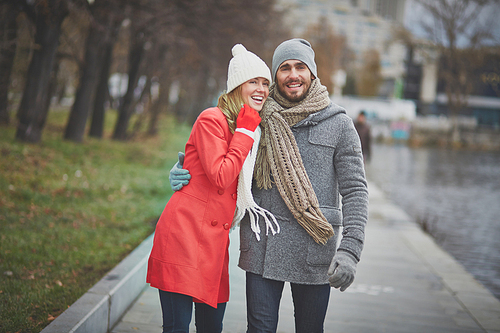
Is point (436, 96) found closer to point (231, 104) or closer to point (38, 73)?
point (38, 73)

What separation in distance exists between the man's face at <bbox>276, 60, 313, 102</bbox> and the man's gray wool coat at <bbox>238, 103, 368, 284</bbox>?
0.14 m

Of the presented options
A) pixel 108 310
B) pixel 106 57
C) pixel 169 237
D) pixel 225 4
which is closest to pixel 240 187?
pixel 169 237

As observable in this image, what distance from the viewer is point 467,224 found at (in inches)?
376

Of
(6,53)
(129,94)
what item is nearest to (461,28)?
(129,94)

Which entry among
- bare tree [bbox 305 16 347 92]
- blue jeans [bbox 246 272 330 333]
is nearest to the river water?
blue jeans [bbox 246 272 330 333]

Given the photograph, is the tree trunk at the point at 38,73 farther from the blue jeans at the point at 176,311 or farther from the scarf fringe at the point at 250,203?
the blue jeans at the point at 176,311

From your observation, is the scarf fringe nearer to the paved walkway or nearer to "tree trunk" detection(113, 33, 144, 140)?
the paved walkway

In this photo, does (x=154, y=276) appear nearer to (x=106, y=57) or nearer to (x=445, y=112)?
(x=106, y=57)

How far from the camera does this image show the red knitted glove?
2.48 m

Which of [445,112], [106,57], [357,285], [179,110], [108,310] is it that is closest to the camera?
[108,310]

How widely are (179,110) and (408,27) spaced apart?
699 inches

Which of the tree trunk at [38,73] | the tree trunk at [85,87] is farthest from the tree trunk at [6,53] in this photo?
the tree trunk at [85,87]

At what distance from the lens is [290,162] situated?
2.62m

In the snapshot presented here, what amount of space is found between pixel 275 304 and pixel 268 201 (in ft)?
1.77
